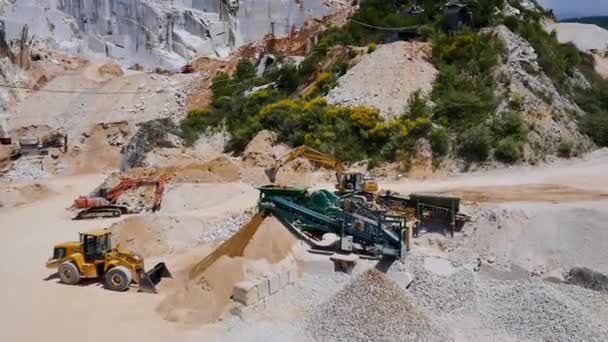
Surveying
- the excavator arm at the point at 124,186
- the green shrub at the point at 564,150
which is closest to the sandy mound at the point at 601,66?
the green shrub at the point at 564,150

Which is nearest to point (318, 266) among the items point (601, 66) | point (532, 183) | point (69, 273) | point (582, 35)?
point (69, 273)

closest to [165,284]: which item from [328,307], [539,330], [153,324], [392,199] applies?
[153,324]

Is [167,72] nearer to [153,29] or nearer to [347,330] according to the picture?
[153,29]

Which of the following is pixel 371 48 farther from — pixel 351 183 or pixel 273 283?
pixel 273 283

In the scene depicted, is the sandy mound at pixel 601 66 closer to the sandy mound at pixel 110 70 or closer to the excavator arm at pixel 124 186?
the excavator arm at pixel 124 186

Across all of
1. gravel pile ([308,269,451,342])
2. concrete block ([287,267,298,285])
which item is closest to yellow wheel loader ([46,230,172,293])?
concrete block ([287,267,298,285])

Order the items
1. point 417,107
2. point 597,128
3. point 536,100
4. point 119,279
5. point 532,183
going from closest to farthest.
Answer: point 119,279, point 532,183, point 417,107, point 597,128, point 536,100

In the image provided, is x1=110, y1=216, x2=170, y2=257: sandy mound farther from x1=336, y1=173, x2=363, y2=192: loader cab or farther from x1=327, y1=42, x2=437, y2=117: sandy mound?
x1=327, y1=42, x2=437, y2=117: sandy mound
